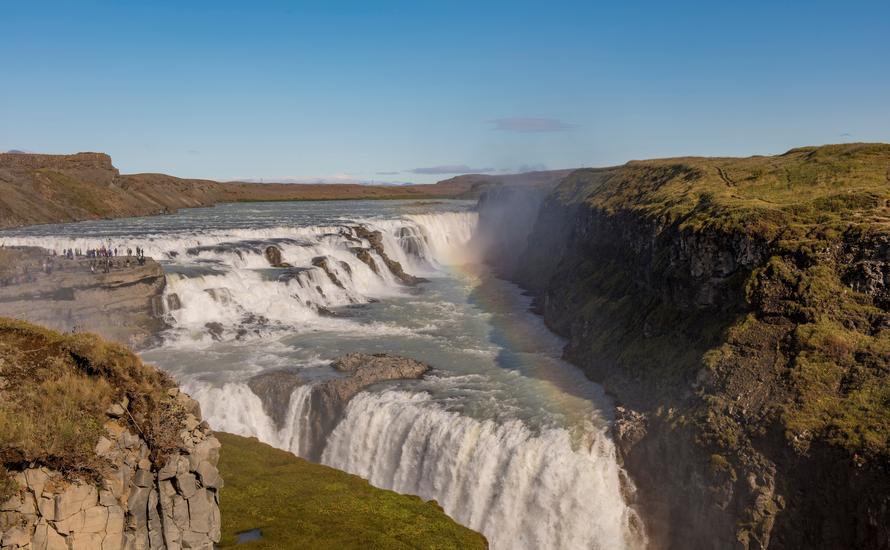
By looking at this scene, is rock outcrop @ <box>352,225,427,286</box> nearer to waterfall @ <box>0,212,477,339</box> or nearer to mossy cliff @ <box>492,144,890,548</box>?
waterfall @ <box>0,212,477,339</box>

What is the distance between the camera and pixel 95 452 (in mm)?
13250

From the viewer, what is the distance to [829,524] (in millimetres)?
19281

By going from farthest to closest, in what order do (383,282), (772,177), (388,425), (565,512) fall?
(383,282)
(772,177)
(388,425)
(565,512)

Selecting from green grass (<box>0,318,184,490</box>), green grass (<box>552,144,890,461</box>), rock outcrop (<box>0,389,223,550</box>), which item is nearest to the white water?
green grass (<box>552,144,890,461</box>)

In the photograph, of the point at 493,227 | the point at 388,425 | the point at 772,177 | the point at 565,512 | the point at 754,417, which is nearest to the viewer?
the point at 754,417

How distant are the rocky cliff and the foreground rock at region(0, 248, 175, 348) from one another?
25.4 meters

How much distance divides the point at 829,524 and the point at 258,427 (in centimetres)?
2356

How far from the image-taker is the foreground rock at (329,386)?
31.0 m

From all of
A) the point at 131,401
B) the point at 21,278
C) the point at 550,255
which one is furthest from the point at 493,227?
the point at 131,401

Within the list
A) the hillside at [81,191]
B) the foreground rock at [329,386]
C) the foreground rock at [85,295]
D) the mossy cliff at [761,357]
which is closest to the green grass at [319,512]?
the foreground rock at [329,386]

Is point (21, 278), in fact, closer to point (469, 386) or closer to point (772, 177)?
point (469, 386)

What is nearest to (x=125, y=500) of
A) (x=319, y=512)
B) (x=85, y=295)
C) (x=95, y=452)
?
(x=95, y=452)

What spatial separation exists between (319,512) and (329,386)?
10.3 m

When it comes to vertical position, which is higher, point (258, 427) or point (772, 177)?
point (772, 177)
